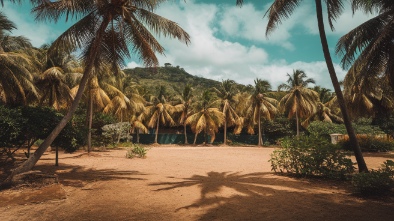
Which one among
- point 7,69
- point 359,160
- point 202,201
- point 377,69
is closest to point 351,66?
point 377,69

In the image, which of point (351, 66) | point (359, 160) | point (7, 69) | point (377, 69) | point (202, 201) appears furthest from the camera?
point (7, 69)

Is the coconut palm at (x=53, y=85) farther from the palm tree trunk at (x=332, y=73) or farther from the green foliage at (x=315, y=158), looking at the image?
the palm tree trunk at (x=332, y=73)

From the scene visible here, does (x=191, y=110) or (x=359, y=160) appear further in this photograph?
(x=191, y=110)

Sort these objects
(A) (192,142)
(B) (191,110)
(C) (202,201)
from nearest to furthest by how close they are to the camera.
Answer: (C) (202,201) → (B) (191,110) → (A) (192,142)

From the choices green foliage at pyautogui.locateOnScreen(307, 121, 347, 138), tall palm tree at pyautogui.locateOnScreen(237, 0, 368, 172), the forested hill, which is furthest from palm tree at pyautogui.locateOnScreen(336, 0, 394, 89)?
the forested hill

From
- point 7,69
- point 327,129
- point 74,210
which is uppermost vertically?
point 7,69

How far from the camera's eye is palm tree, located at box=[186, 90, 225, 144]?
32.9 meters

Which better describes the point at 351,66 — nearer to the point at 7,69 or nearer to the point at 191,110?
the point at 7,69

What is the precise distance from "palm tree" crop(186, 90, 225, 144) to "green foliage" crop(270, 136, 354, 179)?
23813 mm

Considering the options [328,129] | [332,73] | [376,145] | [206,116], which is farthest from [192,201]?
[328,129]

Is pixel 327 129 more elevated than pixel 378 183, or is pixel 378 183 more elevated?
pixel 327 129

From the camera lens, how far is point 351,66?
36.8 feet

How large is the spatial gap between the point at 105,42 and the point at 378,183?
9733mm

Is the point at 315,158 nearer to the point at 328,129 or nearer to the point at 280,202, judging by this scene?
the point at 280,202
